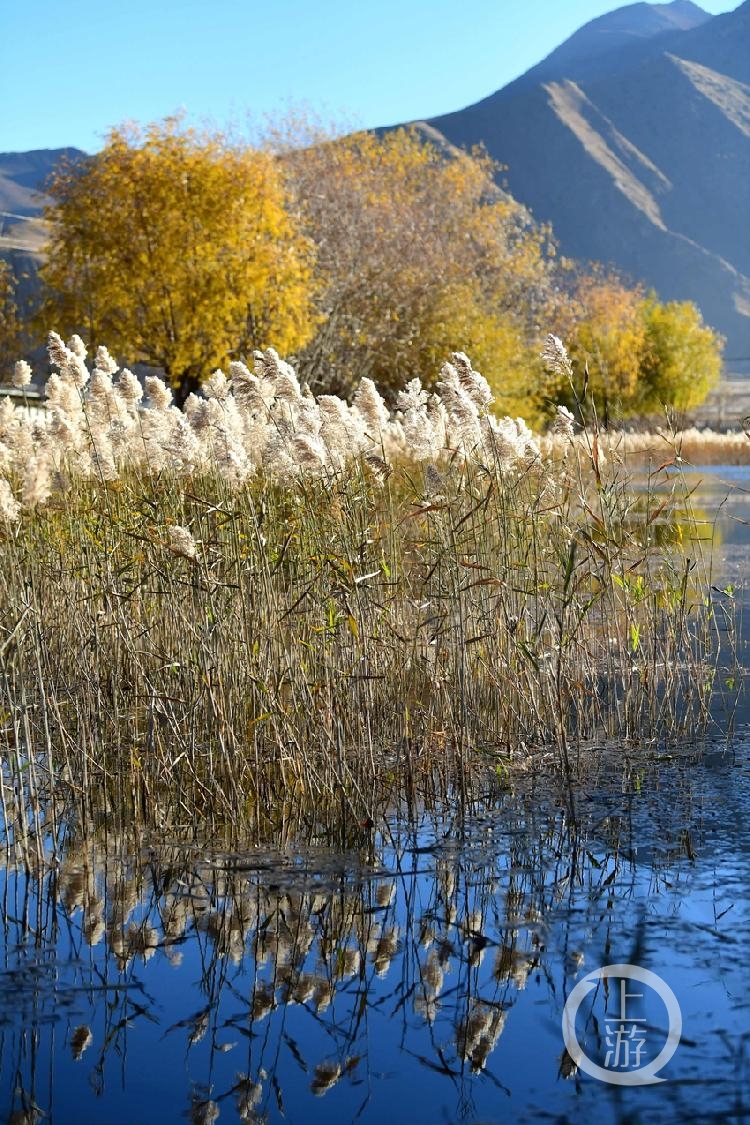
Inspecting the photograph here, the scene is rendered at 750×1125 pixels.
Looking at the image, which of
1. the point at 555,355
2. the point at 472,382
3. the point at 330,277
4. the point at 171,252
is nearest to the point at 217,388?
the point at 472,382

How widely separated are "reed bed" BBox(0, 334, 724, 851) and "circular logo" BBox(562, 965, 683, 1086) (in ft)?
3.94

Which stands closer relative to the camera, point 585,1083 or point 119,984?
Answer: point 585,1083

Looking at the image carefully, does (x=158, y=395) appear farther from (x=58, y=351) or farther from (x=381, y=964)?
(x=381, y=964)

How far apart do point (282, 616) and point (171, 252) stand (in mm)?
18137

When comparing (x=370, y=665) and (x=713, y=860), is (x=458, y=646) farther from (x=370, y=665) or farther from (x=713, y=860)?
(x=713, y=860)

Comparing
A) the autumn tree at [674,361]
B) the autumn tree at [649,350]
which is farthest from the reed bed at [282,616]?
the autumn tree at [674,361]

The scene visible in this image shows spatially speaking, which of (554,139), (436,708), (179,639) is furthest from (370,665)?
(554,139)

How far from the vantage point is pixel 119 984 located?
138 inches

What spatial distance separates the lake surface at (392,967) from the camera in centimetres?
295

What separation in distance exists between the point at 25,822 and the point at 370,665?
151cm

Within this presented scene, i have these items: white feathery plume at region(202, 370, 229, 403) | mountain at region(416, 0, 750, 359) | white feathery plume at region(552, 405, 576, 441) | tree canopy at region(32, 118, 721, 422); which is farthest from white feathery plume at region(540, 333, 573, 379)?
mountain at region(416, 0, 750, 359)

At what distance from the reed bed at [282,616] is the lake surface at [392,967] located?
30 cm

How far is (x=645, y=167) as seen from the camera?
540 ft

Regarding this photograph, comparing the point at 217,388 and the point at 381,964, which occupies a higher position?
the point at 217,388
